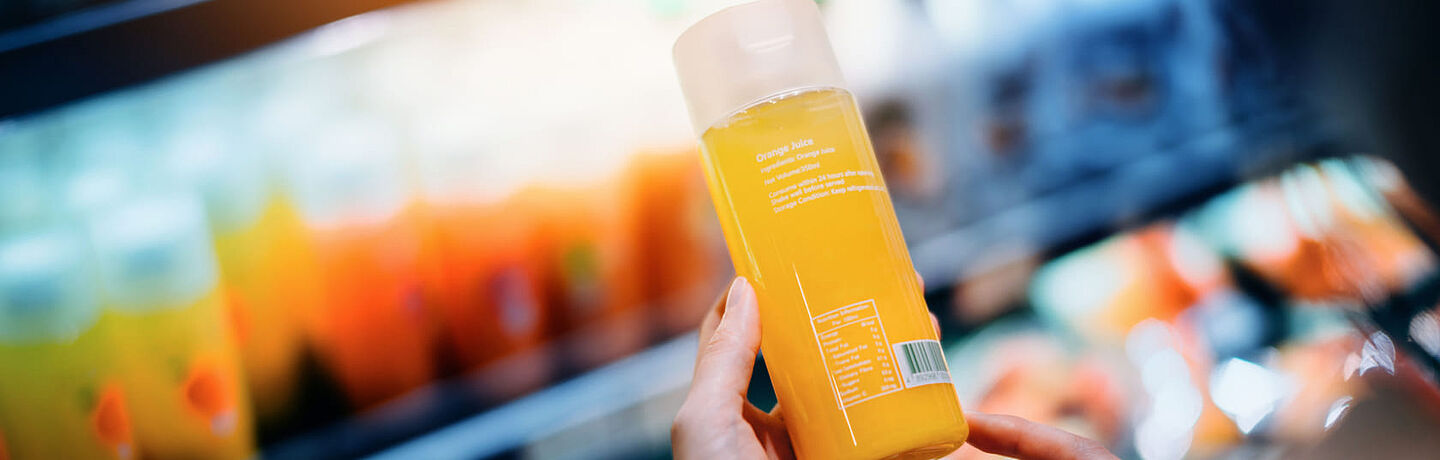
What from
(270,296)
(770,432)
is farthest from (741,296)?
(270,296)

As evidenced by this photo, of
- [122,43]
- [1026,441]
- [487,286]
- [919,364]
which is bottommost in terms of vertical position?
[1026,441]

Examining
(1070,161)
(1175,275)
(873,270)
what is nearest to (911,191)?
(1070,161)

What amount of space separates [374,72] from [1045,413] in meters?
0.72

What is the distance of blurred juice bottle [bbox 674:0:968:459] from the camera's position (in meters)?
0.44

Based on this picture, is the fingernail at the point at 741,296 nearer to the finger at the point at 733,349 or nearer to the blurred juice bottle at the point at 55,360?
the finger at the point at 733,349

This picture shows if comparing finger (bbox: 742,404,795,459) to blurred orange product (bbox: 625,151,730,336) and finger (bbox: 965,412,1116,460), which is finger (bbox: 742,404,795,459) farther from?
blurred orange product (bbox: 625,151,730,336)

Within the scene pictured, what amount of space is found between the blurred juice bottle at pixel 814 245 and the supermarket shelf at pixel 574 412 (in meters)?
0.30

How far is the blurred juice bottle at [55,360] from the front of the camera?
701 millimetres

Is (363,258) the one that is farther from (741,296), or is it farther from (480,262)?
(741,296)

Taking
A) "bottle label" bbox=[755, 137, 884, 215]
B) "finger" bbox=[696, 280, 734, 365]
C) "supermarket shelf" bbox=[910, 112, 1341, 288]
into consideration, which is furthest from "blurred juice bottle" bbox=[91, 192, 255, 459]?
"supermarket shelf" bbox=[910, 112, 1341, 288]

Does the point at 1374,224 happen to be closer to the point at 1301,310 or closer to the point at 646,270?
the point at 1301,310

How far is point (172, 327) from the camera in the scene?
72cm

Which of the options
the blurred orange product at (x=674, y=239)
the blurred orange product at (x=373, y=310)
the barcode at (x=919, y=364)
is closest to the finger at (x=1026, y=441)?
the barcode at (x=919, y=364)

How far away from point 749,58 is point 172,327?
1.96ft
